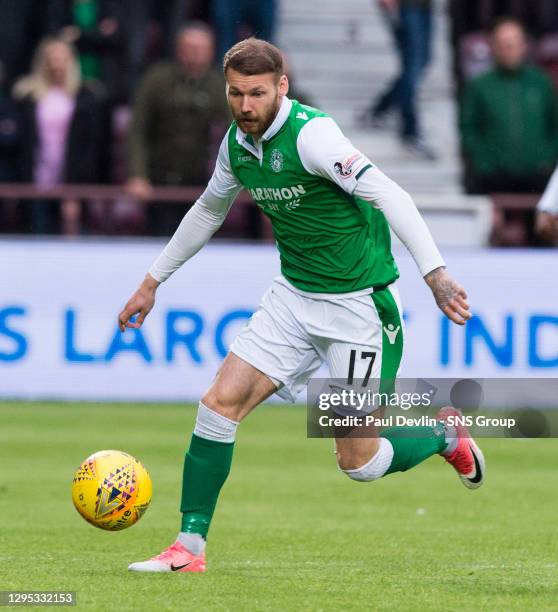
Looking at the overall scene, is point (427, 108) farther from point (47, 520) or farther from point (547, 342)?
point (47, 520)

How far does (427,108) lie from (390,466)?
11437 millimetres

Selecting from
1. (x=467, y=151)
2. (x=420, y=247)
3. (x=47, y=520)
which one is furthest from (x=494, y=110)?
(x=420, y=247)

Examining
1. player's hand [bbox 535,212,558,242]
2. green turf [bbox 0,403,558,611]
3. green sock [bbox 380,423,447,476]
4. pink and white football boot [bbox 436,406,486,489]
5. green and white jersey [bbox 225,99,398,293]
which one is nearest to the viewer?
green turf [bbox 0,403,558,611]

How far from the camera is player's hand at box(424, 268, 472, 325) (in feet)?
22.3

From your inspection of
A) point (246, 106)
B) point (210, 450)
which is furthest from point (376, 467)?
point (246, 106)

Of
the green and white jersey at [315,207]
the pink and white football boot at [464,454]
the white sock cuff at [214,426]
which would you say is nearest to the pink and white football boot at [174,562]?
the white sock cuff at [214,426]

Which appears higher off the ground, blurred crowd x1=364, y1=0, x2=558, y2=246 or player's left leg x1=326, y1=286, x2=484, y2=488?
blurred crowd x1=364, y1=0, x2=558, y2=246

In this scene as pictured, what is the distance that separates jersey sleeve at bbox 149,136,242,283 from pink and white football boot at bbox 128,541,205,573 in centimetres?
132

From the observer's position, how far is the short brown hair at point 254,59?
721 cm

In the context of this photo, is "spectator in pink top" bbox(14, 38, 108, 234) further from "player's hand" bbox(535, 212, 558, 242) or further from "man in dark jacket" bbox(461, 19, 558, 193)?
"player's hand" bbox(535, 212, 558, 242)

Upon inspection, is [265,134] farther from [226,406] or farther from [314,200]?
[226,406]

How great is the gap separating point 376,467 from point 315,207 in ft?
4.06

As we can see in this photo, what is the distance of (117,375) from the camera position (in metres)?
14.2

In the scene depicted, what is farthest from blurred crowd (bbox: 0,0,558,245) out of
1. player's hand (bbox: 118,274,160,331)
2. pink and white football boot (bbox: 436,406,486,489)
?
player's hand (bbox: 118,274,160,331)
